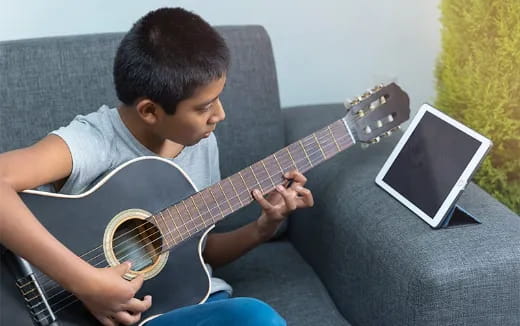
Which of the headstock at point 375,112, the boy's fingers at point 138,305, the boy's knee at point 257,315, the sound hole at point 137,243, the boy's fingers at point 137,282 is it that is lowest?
the boy's fingers at point 138,305

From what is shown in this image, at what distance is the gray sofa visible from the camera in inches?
45.3

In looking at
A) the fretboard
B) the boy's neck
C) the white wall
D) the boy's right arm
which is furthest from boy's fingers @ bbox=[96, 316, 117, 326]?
the white wall

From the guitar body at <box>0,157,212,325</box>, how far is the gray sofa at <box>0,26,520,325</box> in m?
0.24

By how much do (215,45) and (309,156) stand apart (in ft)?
0.89

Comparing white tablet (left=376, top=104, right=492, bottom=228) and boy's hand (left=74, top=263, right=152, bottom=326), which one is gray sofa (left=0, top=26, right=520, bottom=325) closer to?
white tablet (left=376, top=104, right=492, bottom=228)

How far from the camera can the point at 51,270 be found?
1092 millimetres

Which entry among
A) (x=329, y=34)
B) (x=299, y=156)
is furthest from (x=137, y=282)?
(x=329, y=34)

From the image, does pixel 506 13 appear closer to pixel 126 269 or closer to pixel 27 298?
pixel 126 269

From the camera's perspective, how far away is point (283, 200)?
1312 millimetres

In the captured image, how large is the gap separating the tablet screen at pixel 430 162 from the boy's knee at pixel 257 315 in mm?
356

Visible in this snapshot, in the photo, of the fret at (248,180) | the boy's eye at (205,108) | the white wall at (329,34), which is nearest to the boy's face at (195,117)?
the boy's eye at (205,108)

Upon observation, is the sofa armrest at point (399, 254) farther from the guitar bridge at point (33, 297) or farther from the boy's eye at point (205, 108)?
the guitar bridge at point (33, 297)

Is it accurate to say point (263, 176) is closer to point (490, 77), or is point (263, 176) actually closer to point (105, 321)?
point (105, 321)

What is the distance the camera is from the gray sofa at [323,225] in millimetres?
1151
